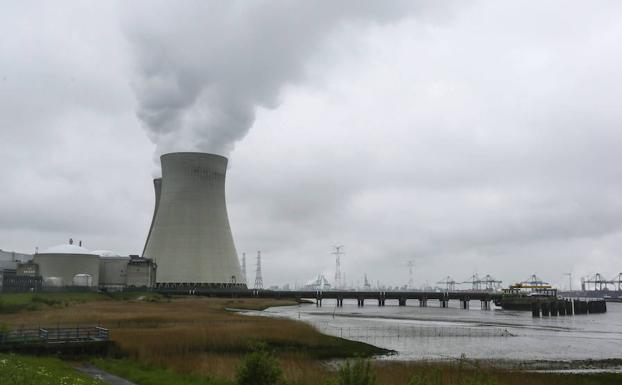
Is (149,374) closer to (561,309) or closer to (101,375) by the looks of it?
(101,375)

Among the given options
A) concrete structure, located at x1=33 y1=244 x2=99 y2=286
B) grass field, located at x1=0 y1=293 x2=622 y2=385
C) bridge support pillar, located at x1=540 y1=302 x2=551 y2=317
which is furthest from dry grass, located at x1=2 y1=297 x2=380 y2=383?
bridge support pillar, located at x1=540 y1=302 x2=551 y2=317

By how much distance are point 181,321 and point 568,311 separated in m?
74.9

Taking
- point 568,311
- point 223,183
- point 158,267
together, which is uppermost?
point 223,183

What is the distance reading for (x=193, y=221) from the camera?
7138 centimetres

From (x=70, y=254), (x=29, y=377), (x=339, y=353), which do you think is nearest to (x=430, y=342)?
(x=339, y=353)

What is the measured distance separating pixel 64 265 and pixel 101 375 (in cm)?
7183

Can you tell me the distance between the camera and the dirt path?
1697cm

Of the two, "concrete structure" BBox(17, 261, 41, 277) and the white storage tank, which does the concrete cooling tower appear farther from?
"concrete structure" BBox(17, 261, 41, 277)

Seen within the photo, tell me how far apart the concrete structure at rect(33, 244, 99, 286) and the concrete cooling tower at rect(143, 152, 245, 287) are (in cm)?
1265

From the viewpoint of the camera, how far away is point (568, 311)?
9225 centimetres

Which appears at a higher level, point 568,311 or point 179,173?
point 179,173

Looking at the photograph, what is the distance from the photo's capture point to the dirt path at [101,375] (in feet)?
55.7

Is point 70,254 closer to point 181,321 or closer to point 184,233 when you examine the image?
point 184,233

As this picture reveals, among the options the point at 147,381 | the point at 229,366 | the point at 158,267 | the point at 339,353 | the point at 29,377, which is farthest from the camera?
the point at 158,267
